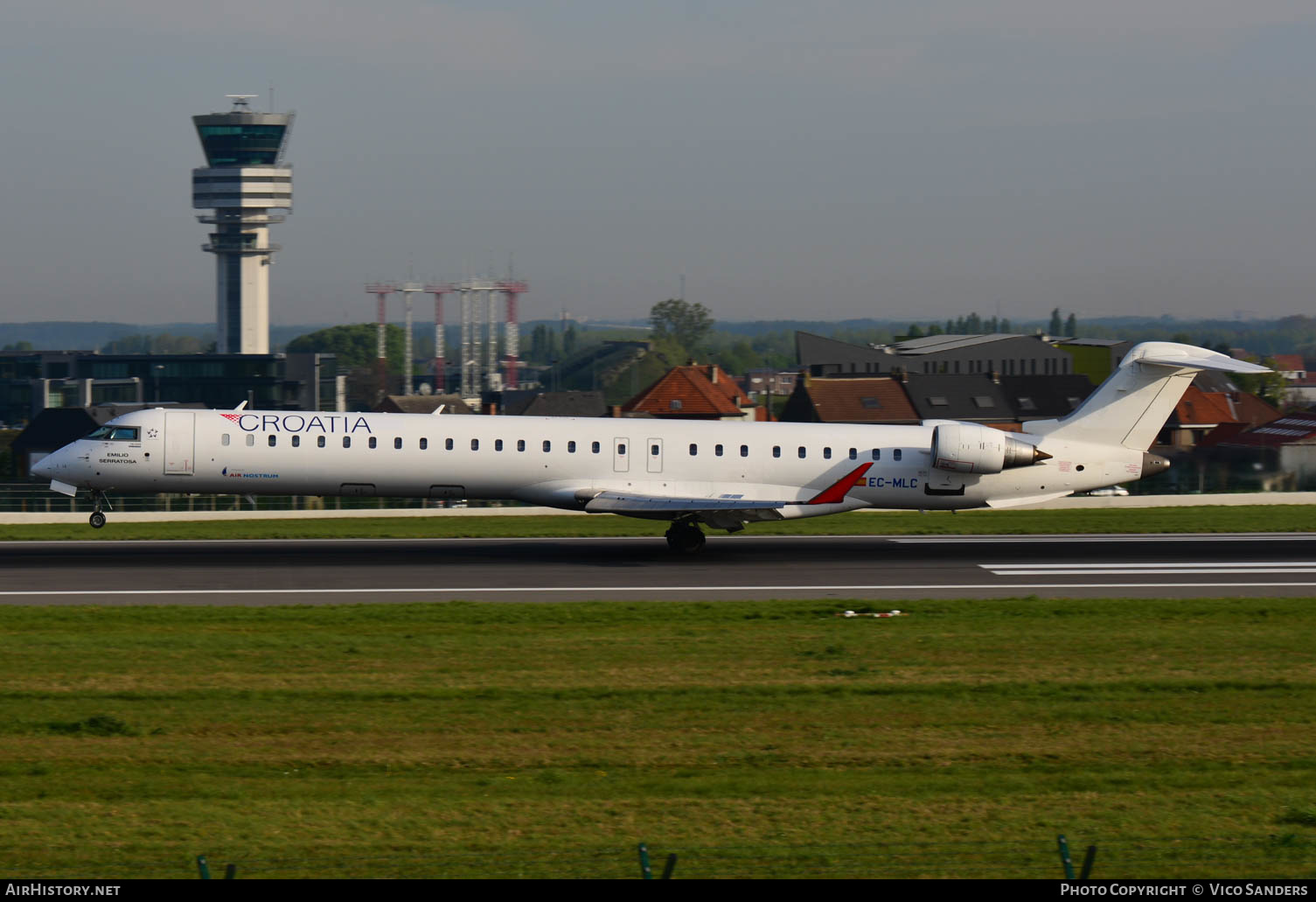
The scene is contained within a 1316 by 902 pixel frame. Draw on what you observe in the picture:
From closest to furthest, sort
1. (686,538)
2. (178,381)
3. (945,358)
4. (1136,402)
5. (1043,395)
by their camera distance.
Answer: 1. (686,538)
2. (1136,402)
3. (1043,395)
4. (945,358)
5. (178,381)

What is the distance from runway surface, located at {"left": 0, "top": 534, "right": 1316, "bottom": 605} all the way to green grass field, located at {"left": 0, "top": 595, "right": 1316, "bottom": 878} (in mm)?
2477

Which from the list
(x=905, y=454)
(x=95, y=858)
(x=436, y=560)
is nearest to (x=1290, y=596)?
(x=905, y=454)

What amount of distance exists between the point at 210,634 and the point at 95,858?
920cm

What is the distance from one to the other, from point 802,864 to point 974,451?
20.1 metres

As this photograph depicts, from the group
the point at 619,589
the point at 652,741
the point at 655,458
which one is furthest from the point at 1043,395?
the point at 652,741

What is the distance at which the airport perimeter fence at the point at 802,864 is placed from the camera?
9188 millimetres

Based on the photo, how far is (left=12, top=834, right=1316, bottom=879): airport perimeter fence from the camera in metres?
9.19

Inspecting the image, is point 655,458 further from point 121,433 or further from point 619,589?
point 121,433

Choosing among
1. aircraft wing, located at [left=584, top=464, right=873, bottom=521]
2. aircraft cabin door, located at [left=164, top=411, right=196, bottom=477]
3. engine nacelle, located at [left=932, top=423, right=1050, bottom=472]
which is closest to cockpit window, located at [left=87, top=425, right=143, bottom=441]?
aircraft cabin door, located at [left=164, top=411, right=196, bottom=477]

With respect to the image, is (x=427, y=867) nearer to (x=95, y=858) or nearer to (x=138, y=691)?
(x=95, y=858)

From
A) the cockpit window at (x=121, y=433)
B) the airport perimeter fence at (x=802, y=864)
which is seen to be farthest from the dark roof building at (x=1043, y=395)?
the airport perimeter fence at (x=802, y=864)

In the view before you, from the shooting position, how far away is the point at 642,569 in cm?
2644

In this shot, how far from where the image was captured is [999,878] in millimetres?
9000

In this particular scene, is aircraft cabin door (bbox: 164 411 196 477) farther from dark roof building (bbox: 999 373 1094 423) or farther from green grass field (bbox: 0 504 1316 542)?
dark roof building (bbox: 999 373 1094 423)
